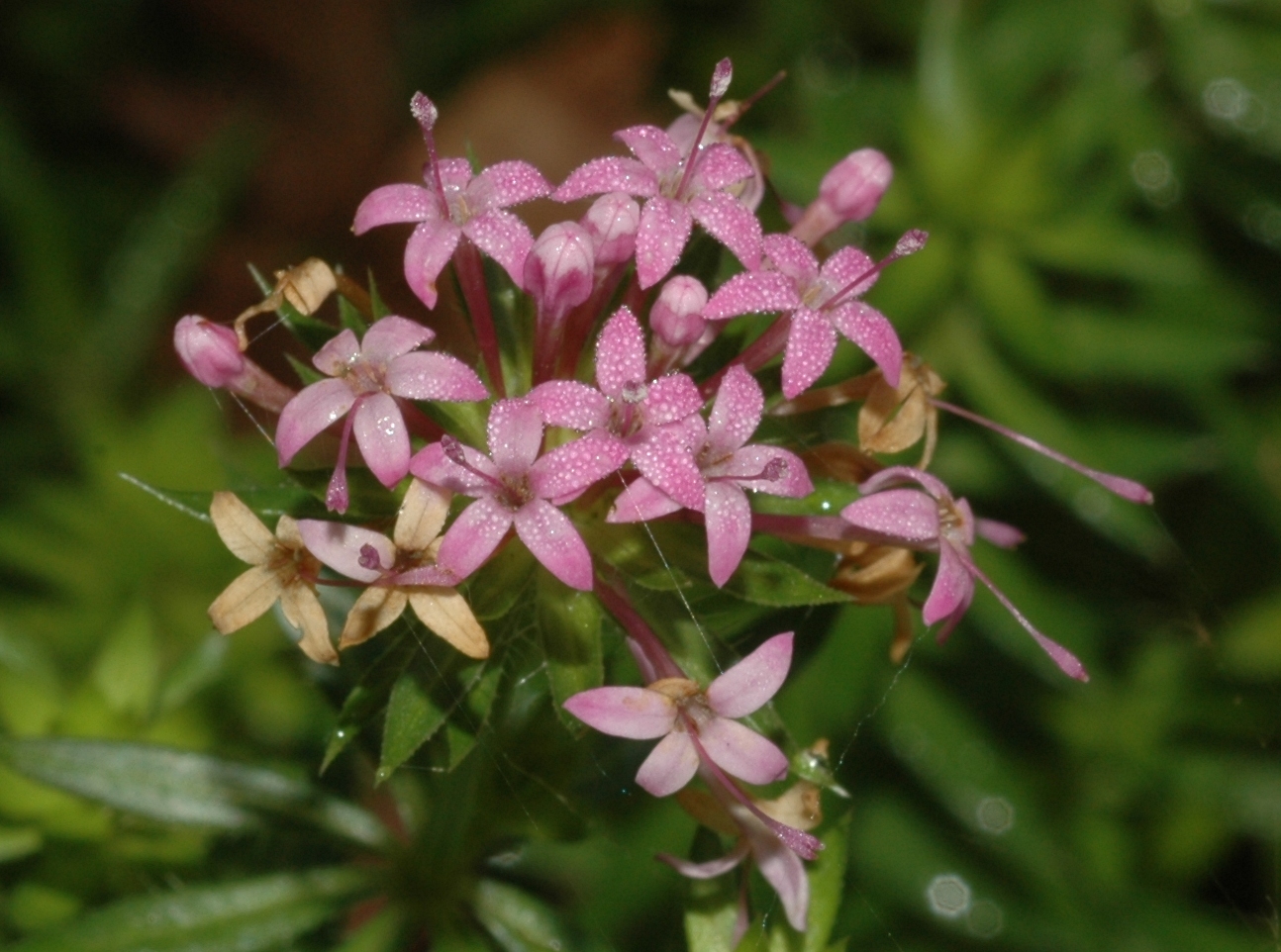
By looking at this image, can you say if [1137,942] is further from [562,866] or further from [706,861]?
[706,861]

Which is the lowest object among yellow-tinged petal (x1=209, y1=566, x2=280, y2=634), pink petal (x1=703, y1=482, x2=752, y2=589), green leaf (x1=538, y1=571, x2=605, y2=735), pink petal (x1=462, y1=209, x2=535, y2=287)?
green leaf (x1=538, y1=571, x2=605, y2=735)

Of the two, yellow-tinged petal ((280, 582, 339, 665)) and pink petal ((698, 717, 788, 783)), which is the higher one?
yellow-tinged petal ((280, 582, 339, 665))

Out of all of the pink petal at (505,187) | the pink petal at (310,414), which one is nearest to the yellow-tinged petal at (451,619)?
the pink petal at (310,414)

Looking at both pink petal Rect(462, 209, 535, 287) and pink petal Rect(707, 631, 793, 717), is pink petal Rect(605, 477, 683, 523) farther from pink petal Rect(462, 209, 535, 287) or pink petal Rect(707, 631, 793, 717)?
pink petal Rect(462, 209, 535, 287)

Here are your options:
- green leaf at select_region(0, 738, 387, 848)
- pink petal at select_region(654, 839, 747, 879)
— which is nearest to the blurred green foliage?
green leaf at select_region(0, 738, 387, 848)

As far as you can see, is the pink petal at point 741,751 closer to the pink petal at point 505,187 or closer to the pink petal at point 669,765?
the pink petal at point 669,765

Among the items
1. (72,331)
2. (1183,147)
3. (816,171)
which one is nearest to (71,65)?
(72,331)
